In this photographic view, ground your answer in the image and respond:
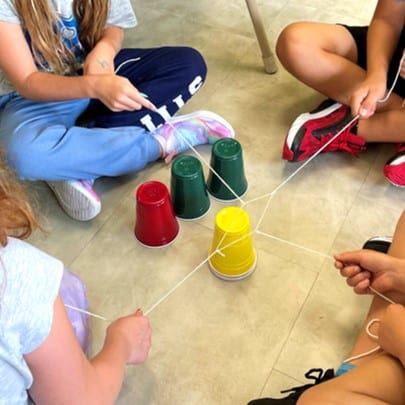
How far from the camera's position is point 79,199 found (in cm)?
106

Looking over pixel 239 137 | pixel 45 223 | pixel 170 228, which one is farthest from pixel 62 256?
pixel 239 137

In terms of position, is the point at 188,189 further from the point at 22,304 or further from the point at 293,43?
the point at 22,304

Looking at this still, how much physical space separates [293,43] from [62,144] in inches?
20.4

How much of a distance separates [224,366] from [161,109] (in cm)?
54

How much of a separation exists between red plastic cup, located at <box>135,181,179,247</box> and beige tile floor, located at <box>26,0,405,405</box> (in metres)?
0.02

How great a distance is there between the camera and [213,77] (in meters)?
1.37

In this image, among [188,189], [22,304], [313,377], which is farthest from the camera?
[188,189]

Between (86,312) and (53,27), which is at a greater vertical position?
(53,27)

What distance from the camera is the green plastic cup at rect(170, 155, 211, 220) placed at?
101 cm

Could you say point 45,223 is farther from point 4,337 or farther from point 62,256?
point 4,337

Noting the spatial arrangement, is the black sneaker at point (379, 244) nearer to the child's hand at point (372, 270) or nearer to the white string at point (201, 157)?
the child's hand at point (372, 270)

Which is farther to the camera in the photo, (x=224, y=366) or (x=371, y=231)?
(x=371, y=231)

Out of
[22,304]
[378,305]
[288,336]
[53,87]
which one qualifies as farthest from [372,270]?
[53,87]

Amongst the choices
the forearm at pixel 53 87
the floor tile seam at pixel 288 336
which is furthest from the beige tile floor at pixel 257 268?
the forearm at pixel 53 87
